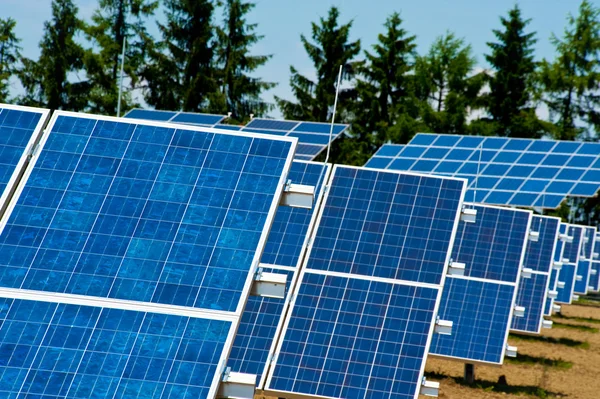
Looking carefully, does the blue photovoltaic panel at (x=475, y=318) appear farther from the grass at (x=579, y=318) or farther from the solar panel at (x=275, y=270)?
the grass at (x=579, y=318)

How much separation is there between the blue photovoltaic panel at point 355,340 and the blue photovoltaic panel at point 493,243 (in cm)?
884

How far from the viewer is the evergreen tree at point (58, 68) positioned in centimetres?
6456

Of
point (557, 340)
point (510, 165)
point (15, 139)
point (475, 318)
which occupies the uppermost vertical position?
point (510, 165)

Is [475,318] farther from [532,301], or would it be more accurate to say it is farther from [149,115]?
[149,115]

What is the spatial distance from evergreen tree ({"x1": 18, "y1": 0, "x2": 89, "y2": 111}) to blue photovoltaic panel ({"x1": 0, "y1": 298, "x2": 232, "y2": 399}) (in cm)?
5602

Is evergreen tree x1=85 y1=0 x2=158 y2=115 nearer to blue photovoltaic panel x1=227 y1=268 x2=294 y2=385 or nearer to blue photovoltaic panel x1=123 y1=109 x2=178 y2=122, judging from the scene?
blue photovoltaic panel x1=123 y1=109 x2=178 y2=122

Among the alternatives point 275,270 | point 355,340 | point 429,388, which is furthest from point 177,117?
point 429,388

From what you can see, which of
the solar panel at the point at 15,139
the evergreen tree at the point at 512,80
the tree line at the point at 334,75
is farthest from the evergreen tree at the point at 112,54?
the solar panel at the point at 15,139

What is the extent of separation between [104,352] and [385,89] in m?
63.8

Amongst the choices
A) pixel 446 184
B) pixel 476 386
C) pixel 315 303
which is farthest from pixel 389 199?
pixel 476 386

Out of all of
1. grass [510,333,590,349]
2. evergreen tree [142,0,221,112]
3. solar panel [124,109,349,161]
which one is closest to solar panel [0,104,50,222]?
solar panel [124,109,349,161]

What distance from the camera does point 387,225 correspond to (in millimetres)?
15891

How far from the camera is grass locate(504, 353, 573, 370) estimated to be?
28.9m

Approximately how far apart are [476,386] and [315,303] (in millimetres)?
9572
